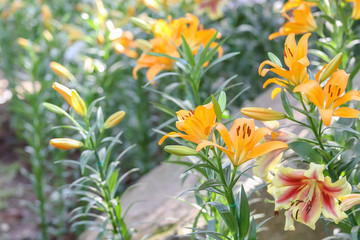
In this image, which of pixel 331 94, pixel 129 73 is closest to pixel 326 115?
pixel 331 94

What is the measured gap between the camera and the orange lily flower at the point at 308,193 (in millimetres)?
969

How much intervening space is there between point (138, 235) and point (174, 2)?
52.2 inches

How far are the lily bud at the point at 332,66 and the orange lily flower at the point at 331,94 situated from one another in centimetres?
1

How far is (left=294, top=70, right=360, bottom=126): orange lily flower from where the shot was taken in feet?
3.06

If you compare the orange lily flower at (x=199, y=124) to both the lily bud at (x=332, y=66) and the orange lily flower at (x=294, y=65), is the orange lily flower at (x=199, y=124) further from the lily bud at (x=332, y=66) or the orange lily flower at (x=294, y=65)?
the lily bud at (x=332, y=66)

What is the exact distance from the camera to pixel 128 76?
9.89ft

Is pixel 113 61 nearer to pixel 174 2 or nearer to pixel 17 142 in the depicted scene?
pixel 174 2

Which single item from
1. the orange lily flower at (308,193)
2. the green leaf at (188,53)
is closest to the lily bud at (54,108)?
the green leaf at (188,53)

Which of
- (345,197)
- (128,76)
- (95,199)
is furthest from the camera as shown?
(128,76)

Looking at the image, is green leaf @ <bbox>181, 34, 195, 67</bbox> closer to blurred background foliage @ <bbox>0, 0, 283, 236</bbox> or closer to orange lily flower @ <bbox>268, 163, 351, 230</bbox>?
orange lily flower @ <bbox>268, 163, 351, 230</bbox>

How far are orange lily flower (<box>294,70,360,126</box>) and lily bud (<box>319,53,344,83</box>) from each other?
10 millimetres

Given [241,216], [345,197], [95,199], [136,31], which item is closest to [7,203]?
[136,31]

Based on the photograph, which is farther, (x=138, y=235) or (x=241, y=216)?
(x=138, y=235)

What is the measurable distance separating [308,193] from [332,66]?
27 cm
